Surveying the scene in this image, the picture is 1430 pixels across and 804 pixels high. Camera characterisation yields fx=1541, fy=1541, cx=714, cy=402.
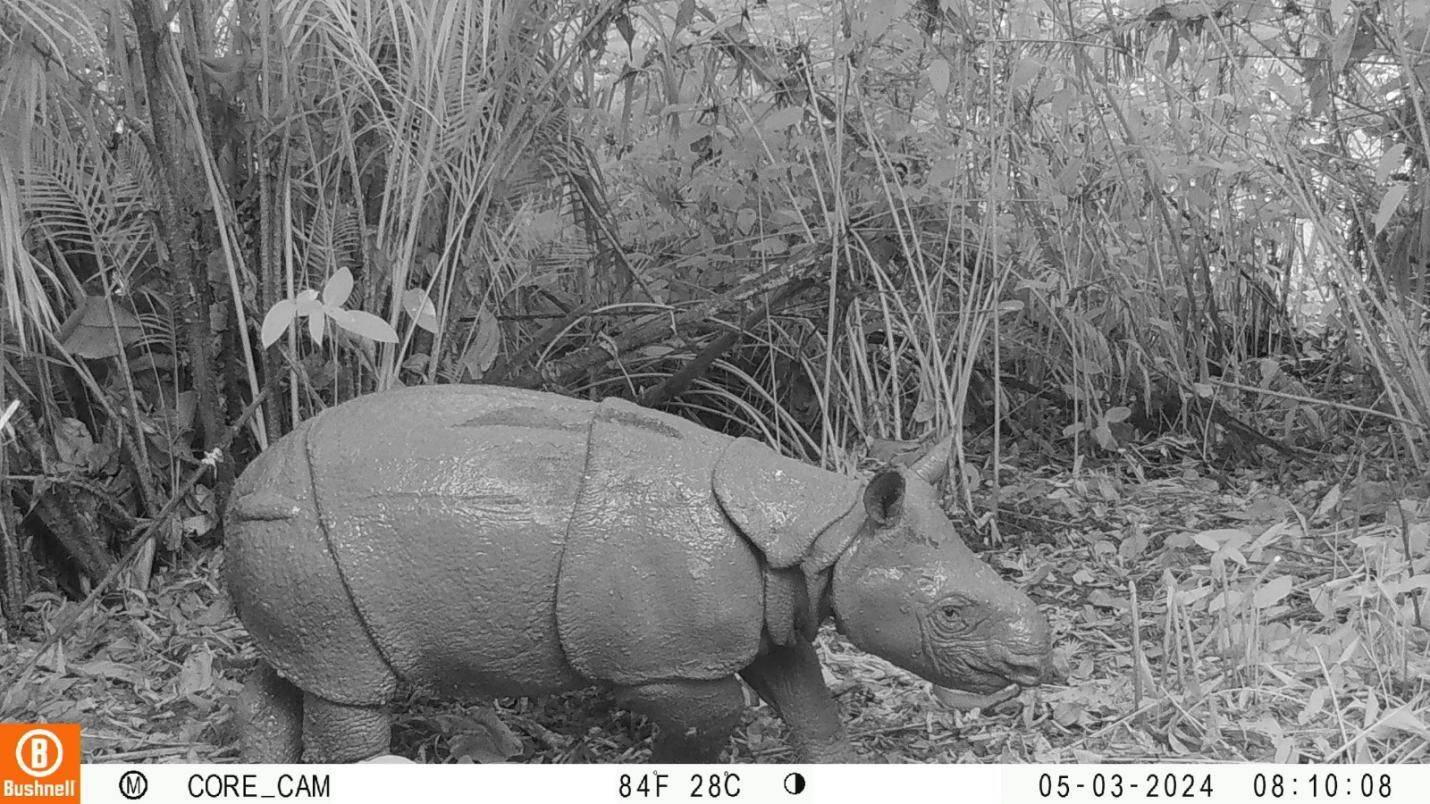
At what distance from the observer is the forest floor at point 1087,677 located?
316cm

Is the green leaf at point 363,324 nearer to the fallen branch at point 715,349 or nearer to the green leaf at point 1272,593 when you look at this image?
the fallen branch at point 715,349

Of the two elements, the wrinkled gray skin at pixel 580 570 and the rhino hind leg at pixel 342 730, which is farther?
the rhino hind leg at pixel 342 730

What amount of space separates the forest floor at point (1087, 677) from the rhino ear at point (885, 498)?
1.92 ft

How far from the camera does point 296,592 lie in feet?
9.14

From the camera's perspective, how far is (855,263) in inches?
173

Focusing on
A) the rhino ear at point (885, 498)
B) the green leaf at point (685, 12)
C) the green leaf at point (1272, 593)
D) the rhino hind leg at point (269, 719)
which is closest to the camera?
the rhino ear at point (885, 498)

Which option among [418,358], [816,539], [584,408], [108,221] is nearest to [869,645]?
[816,539]

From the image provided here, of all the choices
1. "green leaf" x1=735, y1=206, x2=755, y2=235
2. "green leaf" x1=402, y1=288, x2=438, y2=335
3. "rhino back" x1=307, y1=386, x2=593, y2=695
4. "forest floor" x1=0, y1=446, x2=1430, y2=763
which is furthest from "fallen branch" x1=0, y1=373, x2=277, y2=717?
"green leaf" x1=735, y1=206, x2=755, y2=235

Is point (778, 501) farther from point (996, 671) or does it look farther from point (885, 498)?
point (996, 671)

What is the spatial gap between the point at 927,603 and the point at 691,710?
0.49m

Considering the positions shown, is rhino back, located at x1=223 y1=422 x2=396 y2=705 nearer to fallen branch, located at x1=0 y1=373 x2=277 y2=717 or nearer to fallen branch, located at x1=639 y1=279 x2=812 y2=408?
fallen branch, located at x1=0 y1=373 x2=277 y2=717

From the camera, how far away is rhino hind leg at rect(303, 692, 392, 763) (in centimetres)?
289

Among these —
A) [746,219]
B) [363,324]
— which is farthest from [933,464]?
[746,219]

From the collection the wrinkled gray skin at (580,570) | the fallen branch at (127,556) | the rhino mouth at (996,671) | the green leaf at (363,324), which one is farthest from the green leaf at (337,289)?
the rhino mouth at (996,671)
